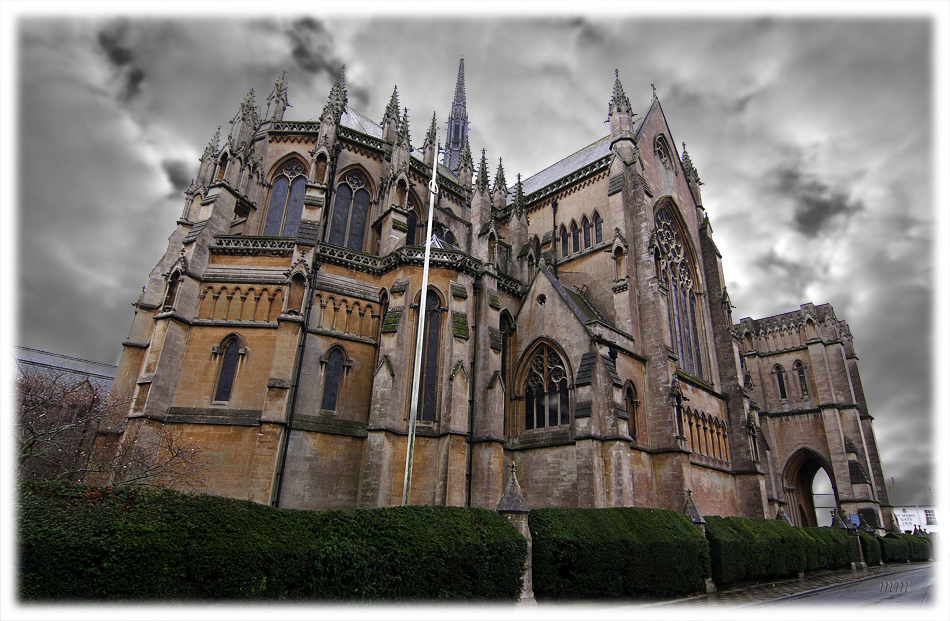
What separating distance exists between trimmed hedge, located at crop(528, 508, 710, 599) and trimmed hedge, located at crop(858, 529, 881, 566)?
17.7 metres

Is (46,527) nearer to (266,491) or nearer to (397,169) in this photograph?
(266,491)

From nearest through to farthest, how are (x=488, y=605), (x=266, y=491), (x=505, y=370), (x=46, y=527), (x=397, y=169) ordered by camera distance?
(x=46, y=527) → (x=488, y=605) → (x=266, y=491) → (x=505, y=370) → (x=397, y=169)

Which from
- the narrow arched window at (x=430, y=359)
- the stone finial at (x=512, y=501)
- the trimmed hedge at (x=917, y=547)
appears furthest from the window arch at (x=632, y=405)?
the trimmed hedge at (x=917, y=547)

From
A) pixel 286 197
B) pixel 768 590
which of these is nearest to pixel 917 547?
pixel 768 590

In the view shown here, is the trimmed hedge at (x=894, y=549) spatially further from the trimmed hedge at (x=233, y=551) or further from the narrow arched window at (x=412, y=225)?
the narrow arched window at (x=412, y=225)

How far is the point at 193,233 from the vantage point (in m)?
21.2

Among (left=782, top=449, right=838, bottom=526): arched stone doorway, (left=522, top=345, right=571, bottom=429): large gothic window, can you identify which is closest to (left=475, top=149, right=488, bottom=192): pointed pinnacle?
(left=522, top=345, right=571, bottom=429): large gothic window

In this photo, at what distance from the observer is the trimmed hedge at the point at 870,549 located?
26711mm

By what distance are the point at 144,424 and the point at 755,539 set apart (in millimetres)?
21929

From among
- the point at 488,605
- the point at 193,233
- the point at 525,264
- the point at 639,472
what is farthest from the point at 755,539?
the point at 193,233

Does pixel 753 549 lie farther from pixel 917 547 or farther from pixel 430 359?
pixel 917 547

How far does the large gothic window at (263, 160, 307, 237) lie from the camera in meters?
25.1

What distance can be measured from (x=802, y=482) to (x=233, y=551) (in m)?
45.3

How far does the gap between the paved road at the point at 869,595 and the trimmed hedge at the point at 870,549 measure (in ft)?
28.3
